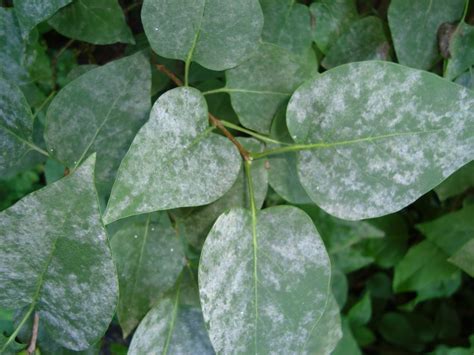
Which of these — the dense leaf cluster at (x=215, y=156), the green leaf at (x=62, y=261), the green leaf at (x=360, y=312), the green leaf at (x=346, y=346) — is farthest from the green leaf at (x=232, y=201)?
the green leaf at (x=360, y=312)

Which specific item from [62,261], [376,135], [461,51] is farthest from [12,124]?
[461,51]

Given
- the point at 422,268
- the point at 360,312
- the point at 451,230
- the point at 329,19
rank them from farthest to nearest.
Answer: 1. the point at 360,312
2. the point at 422,268
3. the point at 451,230
4. the point at 329,19

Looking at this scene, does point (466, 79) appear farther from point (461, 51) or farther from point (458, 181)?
point (458, 181)

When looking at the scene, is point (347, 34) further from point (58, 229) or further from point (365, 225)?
point (58, 229)

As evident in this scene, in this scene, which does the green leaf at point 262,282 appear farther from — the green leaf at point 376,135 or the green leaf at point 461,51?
the green leaf at point 461,51

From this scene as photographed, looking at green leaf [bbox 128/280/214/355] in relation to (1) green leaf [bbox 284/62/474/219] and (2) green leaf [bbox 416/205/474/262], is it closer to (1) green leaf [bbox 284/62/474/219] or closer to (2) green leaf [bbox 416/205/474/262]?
(1) green leaf [bbox 284/62/474/219]

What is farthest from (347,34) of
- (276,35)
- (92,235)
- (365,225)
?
(92,235)
